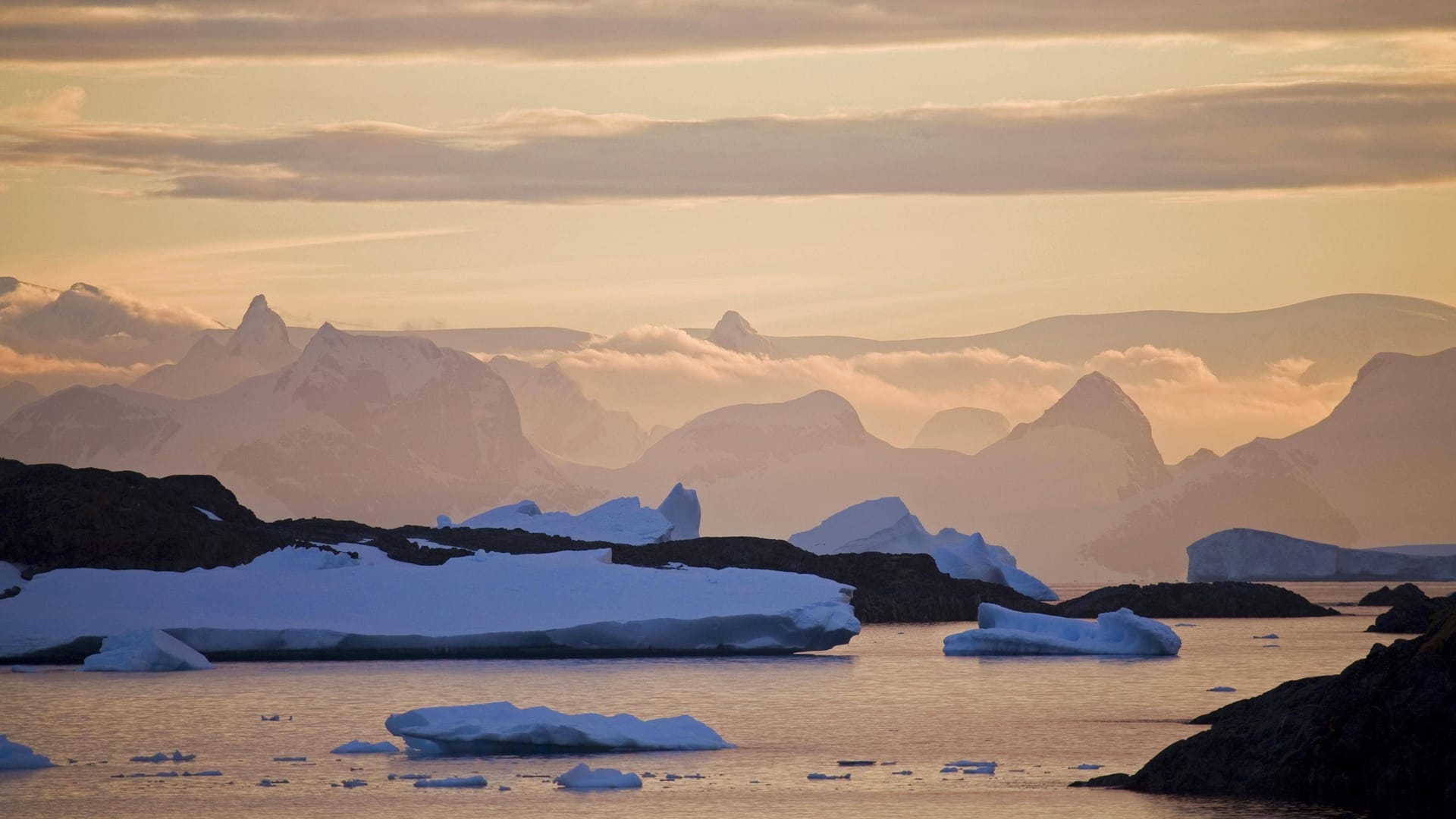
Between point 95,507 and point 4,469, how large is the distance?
29.7ft

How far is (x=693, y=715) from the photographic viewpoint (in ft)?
124

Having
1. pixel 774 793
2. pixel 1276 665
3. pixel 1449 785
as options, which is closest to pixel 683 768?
pixel 774 793

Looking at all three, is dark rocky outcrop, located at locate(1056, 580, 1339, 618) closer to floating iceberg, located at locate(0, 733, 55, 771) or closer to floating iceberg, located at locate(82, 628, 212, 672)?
floating iceberg, located at locate(82, 628, 212, 672)

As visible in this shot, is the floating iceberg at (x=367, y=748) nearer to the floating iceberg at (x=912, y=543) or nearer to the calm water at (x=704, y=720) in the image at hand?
the calm water at (x=704, y=720)

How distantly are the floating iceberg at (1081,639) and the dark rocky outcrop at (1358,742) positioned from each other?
3153 centimetres

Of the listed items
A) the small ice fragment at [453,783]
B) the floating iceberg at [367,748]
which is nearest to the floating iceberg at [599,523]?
the floating iceberg at [367,748]

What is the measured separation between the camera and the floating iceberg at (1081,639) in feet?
187

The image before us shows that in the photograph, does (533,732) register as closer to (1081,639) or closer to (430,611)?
(430,611)

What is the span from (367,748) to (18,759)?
5.45 meters

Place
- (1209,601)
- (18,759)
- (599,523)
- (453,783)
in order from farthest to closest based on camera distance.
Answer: (1209,601), (599,523), (18,759), (453,783)

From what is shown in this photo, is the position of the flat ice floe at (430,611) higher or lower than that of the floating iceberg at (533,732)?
higher

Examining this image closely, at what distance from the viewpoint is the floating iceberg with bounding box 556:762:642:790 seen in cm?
2631

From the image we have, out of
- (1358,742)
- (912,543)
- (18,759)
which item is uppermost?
Result: (912,543)

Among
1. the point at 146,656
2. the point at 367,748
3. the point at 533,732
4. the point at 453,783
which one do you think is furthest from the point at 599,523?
the point at 453,783
